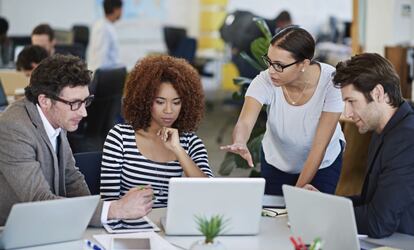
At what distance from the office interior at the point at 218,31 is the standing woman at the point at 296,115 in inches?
55.5

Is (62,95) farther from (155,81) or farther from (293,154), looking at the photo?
(293,154)

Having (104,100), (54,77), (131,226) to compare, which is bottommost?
(104,100)

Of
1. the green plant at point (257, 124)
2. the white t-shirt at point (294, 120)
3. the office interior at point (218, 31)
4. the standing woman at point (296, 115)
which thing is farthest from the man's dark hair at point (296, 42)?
the office interior at point (218, 31)

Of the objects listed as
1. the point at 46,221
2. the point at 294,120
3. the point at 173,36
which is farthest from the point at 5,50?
the point at 46,221

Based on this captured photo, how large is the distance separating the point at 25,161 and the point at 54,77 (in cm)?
32

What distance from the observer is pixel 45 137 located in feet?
8.77

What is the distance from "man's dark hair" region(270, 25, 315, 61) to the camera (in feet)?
10.2

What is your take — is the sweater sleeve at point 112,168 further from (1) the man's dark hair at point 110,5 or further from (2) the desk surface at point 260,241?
(1) the man's dark hair at point 110,5

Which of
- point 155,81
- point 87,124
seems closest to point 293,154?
point 155,81

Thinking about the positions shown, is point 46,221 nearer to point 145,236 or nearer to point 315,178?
point 145,236

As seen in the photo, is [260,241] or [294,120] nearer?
Result: [260,241]

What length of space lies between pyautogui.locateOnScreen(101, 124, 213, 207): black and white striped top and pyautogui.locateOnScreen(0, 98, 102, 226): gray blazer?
0.32 m

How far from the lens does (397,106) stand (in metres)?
2.62

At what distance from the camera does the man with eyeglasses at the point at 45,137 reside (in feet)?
8.44
